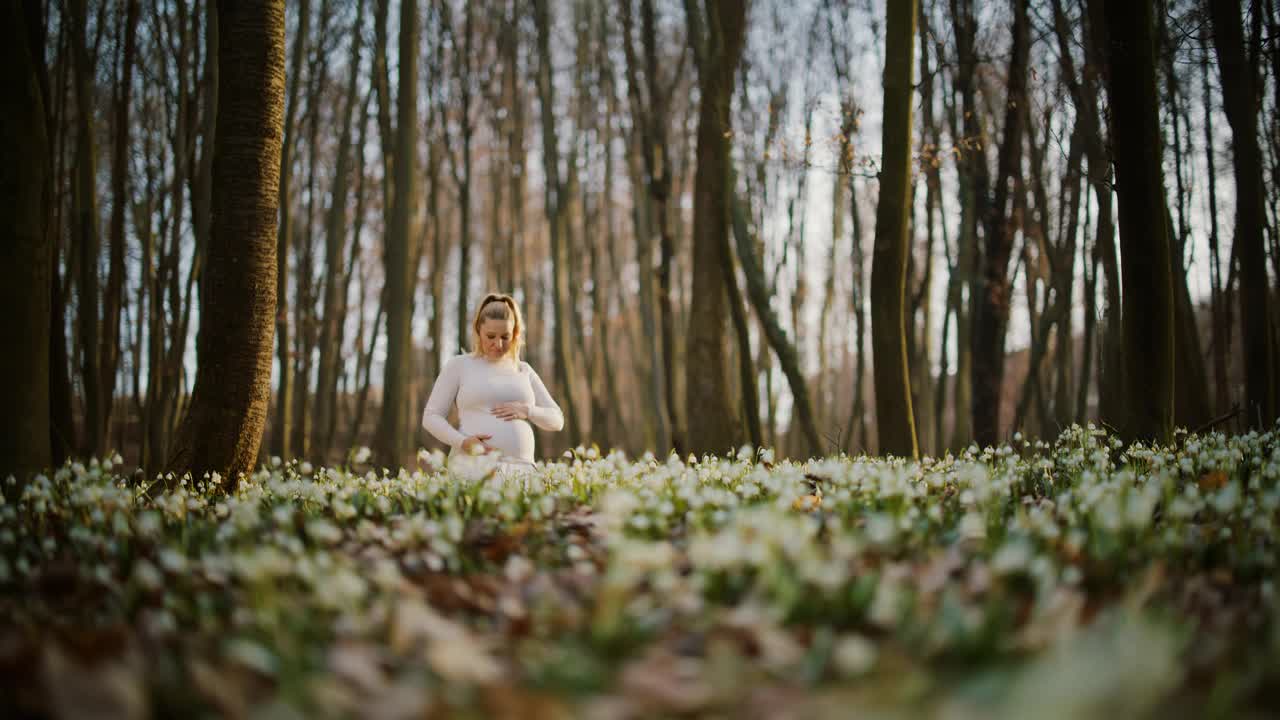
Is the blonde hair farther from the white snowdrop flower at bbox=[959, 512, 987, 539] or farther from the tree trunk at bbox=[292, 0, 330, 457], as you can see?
the tree trunk at bbox=[292, 0, 330, 457]

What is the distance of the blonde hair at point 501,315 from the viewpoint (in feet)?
20.8

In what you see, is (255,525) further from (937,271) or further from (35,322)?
(937,271)

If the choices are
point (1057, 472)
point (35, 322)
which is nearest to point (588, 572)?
point (1057, 472)

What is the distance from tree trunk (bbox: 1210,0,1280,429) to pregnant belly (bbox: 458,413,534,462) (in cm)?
794

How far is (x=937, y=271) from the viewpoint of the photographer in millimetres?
21469

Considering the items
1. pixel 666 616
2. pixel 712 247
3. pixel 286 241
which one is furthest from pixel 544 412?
pixel 286 241

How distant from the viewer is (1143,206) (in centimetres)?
573

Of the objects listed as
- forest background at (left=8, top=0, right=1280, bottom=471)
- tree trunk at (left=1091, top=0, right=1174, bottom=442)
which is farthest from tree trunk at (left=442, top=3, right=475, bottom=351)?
tree trunk at (left=1091, top=0, right=1174, bottom=442)

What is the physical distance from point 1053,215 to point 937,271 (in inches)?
214

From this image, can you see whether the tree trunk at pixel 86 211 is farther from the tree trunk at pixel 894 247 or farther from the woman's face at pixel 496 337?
the tree trunk at pixel 894 247

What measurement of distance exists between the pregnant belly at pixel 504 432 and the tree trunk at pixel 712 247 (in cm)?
312

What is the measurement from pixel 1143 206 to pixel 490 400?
5.01 metres

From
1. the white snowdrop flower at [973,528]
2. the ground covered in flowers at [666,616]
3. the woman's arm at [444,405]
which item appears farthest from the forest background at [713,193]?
the white snowdrop flower at [973,528]

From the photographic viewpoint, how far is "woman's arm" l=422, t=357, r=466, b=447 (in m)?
5.84
